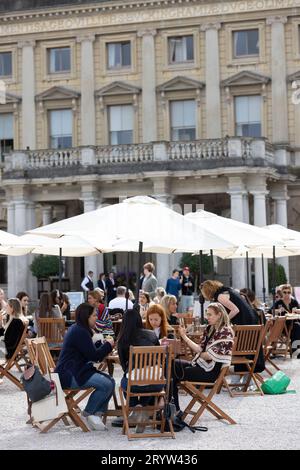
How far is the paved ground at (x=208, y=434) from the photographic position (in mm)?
10953

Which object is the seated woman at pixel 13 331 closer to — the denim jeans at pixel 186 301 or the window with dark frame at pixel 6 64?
the denim jeans at pixel 186 301

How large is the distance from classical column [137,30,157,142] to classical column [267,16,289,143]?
5313 mm

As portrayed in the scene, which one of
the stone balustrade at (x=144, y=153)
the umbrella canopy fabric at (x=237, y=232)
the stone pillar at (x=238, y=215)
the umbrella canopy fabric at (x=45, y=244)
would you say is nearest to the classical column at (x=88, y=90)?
the stone balustrade at (x=144, y=153)

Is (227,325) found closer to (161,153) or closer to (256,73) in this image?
(161,153)

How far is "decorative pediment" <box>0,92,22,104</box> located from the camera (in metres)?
43.8

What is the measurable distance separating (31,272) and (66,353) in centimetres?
2771

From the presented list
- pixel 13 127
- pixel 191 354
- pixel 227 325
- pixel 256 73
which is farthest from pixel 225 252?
pixel 13 127

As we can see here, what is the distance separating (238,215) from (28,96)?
41.7 feet

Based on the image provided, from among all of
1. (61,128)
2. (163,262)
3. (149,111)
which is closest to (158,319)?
(163,262)

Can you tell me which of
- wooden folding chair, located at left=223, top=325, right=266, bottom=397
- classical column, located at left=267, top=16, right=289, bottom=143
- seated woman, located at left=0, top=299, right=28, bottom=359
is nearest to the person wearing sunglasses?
wooden folding chair, located at left=223, top=325, right=266, bottom=397

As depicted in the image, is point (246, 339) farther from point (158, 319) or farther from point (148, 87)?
point (148, 87)

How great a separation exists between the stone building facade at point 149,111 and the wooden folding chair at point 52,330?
63.4 feet

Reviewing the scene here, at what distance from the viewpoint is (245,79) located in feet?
135

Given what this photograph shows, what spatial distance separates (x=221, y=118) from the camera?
41.7 metres
